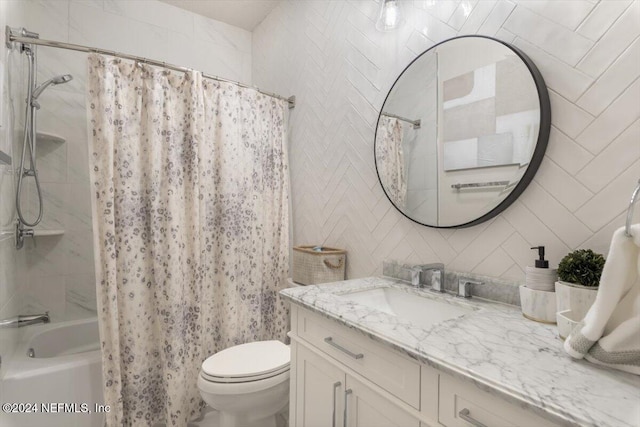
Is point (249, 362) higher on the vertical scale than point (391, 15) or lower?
lower

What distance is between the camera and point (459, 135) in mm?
1299

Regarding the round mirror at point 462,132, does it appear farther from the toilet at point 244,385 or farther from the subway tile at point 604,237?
the toilet at point 244,385

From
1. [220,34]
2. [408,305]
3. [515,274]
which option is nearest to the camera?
[515,274]

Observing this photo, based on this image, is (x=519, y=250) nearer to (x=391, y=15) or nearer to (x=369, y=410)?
(x=369, y=410)

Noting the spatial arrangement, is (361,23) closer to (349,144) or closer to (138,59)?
(349,144)

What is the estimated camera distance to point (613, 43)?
3.00 feet

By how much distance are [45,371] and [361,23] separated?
2.34 metres

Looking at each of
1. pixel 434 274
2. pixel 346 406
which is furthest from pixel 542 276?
pixel 346 406

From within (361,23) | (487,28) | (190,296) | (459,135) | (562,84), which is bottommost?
(190,296)

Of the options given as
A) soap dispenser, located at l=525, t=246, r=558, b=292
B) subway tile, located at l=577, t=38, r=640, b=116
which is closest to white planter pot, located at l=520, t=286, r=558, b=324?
soap dispenser, located at l=525, t=246, r=558, b=292

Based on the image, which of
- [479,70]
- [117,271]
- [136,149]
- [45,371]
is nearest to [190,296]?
[117,271]

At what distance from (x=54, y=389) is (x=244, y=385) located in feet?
2.99

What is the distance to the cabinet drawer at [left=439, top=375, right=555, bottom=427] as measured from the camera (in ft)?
1.99

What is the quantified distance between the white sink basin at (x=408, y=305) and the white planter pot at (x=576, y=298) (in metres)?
0.32
